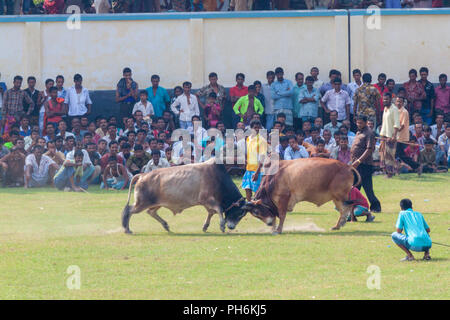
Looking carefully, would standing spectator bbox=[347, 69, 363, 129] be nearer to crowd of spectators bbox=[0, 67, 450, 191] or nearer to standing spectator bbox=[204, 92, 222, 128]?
crowd of spectators bbox=[0, 67, 450, 191]

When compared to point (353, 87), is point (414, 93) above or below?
below

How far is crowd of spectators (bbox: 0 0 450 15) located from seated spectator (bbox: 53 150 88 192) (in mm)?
5699

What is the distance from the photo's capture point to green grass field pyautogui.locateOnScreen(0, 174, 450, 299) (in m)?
10.9

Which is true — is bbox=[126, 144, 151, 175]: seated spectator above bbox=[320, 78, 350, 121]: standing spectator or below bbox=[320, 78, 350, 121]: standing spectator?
below

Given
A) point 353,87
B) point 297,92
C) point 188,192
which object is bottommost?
point 188,192

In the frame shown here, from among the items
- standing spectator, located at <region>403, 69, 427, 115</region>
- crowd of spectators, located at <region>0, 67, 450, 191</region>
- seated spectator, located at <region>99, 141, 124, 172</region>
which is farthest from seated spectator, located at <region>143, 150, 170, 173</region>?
standing spectator, located at <region>403, 69, 427, 115</region>

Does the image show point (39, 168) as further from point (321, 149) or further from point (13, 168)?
point (321, 149)

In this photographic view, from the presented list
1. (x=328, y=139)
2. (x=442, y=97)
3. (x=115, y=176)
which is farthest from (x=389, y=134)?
(x=115, y=176)

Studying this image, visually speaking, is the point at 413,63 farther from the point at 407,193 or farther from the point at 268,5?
the point at 407,193

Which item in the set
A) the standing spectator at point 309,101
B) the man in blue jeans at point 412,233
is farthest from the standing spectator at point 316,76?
the man in blue jeans at point 412,233

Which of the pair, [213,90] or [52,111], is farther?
[213,90]

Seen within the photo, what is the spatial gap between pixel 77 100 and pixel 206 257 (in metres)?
11.3

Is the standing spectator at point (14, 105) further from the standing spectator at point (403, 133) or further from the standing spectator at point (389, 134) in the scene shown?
the standing spectator at point (403, 133)

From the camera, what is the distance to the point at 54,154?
21.7m
